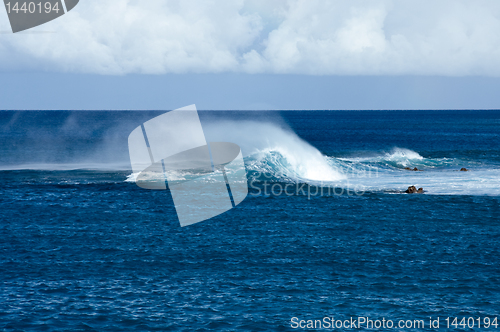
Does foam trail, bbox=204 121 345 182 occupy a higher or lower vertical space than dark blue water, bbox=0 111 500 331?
higher

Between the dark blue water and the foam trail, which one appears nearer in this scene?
the dark blue water

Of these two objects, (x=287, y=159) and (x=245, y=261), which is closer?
(x=245, y=261)

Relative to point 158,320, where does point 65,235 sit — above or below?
above

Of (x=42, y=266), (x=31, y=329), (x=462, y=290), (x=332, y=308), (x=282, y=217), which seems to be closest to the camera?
(x=31, y=329)

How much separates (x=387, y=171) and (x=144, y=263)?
32.6m

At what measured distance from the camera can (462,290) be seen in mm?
16781

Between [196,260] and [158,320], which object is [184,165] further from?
[158,320]

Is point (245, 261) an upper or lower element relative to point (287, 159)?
lower

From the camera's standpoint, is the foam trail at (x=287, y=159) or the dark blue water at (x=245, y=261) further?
the foam trail at (x=287, y=159)

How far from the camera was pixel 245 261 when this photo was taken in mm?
19781

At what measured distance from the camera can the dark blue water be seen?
595 inches

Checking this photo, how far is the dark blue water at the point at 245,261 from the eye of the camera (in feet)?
49.5

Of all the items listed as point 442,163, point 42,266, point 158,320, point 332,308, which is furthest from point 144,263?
point 442,163

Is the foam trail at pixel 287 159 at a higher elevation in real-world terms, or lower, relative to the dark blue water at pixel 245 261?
higher
